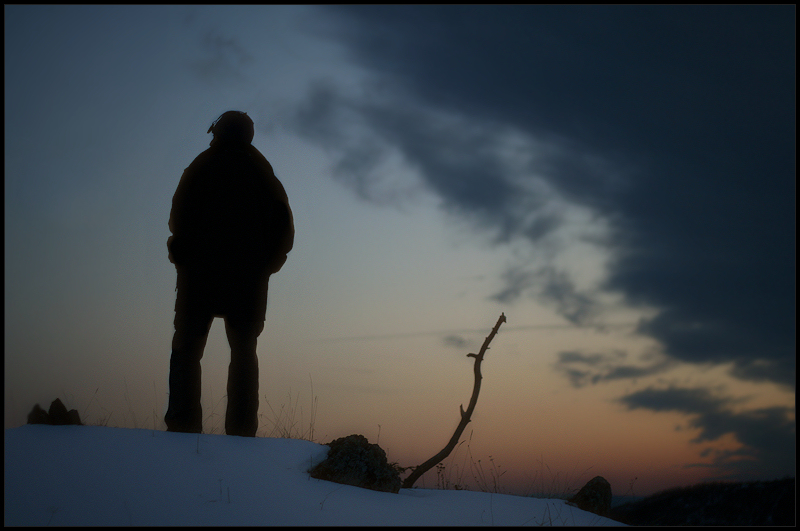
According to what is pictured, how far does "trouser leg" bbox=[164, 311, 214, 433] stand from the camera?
600cm

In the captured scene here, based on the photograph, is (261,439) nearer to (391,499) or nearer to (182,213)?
(391,499)

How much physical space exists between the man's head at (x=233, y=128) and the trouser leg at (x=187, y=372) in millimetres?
2060

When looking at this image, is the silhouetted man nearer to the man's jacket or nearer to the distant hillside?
the man's jacket

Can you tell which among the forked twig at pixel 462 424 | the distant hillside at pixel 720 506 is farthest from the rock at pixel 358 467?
the distant hillside at pixel 720 506

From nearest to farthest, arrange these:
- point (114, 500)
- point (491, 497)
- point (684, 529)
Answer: point (114, 500), point (684, 529), point (491, 497)

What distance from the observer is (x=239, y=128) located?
21.7 feet

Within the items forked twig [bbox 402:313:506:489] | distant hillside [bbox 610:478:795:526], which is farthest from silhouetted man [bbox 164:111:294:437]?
distant hillside [bbox 610:478:795:526]

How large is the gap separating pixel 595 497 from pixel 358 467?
9.01ft

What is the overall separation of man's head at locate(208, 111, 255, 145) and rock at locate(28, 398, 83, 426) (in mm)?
3318

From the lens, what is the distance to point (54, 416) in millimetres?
5855

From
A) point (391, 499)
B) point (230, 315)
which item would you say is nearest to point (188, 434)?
point (230, 315)

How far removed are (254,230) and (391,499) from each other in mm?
3221

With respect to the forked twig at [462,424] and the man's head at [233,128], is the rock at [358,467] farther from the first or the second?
the man's head at [233,128]

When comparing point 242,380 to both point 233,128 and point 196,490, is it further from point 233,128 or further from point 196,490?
point 233,128
